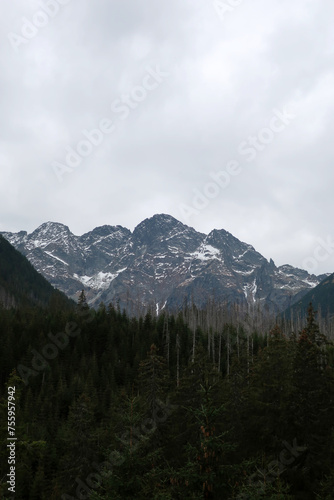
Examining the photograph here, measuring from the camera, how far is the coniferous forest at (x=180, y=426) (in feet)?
48.9

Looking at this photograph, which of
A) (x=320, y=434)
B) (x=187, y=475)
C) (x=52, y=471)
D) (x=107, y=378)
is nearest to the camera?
(x=187, y=475)

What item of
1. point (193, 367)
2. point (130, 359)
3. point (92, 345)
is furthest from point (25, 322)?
point (193, 367)

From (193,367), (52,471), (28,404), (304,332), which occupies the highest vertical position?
(304,332)

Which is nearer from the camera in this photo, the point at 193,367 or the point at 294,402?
the point at 294,402

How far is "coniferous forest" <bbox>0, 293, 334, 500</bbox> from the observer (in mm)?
14891

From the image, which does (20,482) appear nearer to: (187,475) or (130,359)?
(187,475)

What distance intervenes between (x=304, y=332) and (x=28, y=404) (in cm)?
4410

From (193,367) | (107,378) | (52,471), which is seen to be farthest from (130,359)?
(193,367)

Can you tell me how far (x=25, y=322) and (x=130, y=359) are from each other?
2589 centimetres

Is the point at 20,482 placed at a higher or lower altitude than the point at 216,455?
lower

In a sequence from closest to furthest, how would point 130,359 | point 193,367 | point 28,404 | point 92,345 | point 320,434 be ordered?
point 320,434 → point 193,367 → point 28,404 → point 130,359 → point 92,345

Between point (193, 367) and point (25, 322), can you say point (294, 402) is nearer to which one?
point (193, 367)

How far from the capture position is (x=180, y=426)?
29.6 meters

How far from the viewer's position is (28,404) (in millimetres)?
52719
